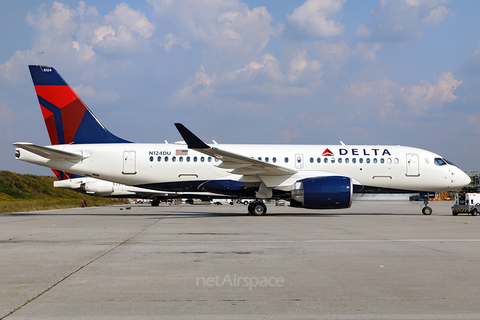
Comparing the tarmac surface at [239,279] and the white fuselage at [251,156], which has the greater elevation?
the white fuselage at [251,156]

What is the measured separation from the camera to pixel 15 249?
8883 mm

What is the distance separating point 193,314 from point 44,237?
8489 mm

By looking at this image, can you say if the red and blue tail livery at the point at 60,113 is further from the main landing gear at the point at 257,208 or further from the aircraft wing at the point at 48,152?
the main landing gear at the point at 257,208

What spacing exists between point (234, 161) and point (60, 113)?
10.0 meters

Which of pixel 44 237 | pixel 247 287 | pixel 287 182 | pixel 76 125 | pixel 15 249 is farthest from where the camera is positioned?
pixel 76 125

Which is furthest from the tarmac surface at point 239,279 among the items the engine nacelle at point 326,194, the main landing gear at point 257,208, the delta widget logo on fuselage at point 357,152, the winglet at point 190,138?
the delta widget logo on fuselage at point 357,152

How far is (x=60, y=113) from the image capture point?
74.6ft

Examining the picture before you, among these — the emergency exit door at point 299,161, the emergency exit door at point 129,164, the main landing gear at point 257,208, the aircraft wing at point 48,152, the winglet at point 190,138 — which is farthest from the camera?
the emergency exit door at point 299,161

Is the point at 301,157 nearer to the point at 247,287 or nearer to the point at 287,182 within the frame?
the point at 287,182

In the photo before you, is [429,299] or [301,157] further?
[301,157]

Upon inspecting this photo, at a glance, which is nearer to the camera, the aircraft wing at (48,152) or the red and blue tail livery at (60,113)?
the aircraft wing at (48,152)

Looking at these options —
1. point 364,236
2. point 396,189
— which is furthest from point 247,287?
point 396,189

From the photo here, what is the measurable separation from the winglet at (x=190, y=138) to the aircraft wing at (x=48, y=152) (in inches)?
262

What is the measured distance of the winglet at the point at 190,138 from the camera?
1815cm
